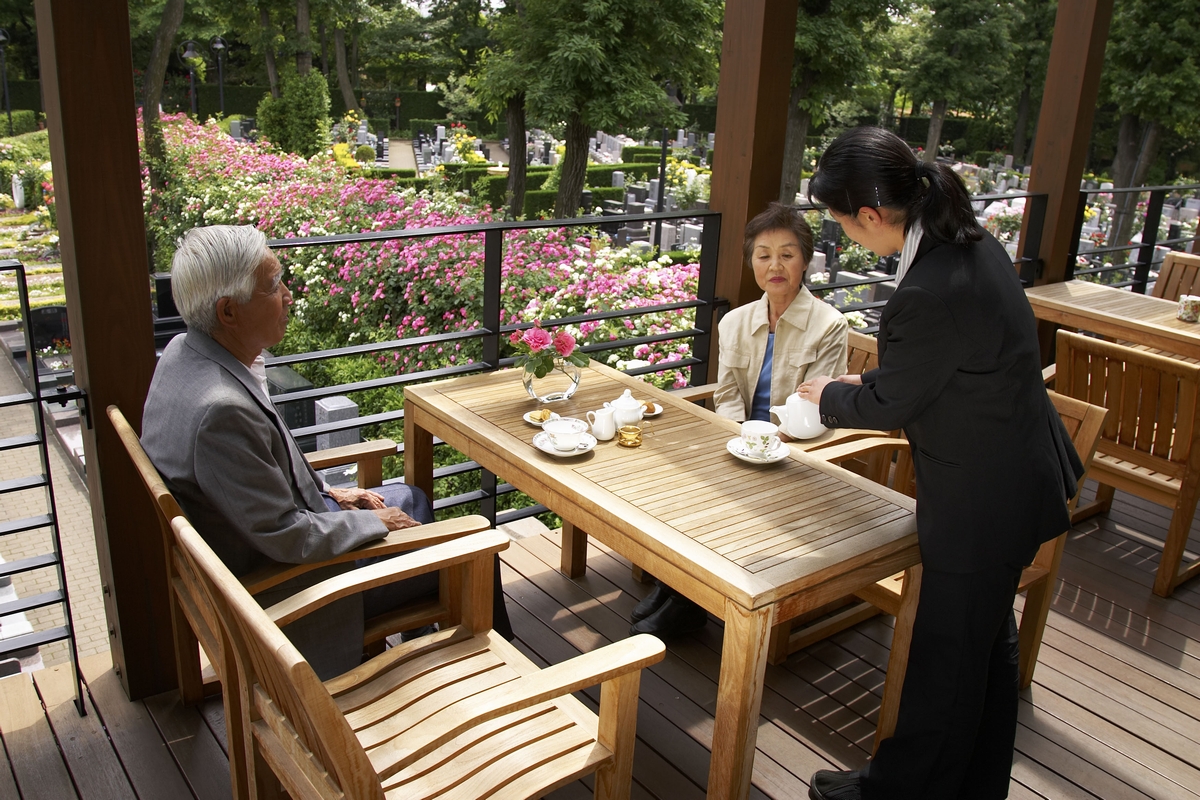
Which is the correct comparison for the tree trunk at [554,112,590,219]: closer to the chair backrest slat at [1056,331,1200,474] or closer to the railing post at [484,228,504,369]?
the railing post at [484,228,504,369]

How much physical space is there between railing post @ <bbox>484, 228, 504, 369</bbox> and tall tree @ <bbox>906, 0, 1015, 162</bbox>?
2208cm

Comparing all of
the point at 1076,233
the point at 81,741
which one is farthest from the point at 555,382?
the point at 1076,233

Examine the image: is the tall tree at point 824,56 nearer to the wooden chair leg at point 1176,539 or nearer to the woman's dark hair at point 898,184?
the wooden chair leg at point 1176,539

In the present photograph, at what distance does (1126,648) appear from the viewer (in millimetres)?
2809

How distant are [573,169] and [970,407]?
41.9 ft

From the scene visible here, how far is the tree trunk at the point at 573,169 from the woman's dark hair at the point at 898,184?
12.2 metres

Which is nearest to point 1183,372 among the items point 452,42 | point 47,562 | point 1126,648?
point 1126,648

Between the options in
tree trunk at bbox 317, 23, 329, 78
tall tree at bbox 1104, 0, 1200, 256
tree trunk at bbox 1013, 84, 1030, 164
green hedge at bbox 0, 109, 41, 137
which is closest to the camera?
tall tree at bbox 1104, 0, 1200, 256

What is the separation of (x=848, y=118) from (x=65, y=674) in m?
30.6

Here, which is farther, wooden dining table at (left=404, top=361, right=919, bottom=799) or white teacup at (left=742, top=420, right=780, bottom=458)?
white teacup at (left=742, top=420, right=780, bottom=458)

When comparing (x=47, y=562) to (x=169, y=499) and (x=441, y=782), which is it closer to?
(x=169, y=499)

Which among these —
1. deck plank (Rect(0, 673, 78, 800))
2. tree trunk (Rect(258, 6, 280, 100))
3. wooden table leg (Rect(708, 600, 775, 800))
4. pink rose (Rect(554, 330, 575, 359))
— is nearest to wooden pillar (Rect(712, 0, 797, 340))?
pink rose (Rect(554, 330, 575, 359))

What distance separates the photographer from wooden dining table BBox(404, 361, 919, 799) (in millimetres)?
1757

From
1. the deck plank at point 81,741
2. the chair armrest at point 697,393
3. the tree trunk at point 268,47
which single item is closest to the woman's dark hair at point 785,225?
the chair armrest at point 697,393
